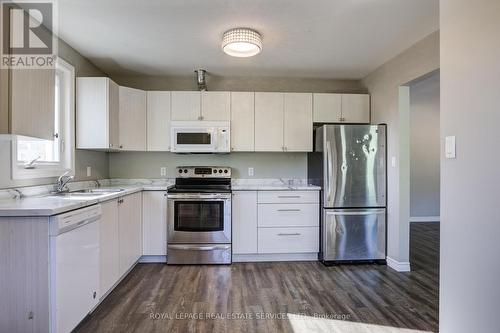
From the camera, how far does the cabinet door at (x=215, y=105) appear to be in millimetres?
3564

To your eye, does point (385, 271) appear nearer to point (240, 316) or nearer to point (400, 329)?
point (400, 329)

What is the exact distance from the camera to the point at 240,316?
7.00 feet

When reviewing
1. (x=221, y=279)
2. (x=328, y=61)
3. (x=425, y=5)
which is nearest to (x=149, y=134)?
(x=221, y=279)

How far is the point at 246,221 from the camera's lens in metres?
3.34

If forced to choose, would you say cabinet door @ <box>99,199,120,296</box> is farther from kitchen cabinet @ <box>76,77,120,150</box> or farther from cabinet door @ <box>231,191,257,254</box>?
cabinet door @ <box>231,191,257,254</box>

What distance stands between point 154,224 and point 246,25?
7.77 ft

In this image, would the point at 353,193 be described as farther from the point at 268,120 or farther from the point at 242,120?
the point at 242,120

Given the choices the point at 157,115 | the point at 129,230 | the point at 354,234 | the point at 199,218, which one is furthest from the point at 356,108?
the point at 129,230

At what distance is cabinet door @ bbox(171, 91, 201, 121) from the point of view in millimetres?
3545

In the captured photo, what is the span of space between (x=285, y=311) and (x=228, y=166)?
212 cm

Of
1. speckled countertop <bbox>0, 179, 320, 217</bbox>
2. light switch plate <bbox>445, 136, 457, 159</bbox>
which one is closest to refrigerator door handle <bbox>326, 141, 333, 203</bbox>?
speckled countertop <bbox>0, 179, 320, 217</bbox>

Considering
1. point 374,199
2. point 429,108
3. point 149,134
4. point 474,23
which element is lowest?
point 374,199

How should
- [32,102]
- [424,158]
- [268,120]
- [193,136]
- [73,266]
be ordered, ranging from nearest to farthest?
[73,266], [32,102], [193,136], [268,120], [424,158]

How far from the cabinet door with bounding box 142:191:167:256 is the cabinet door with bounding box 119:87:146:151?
0.65 metres
